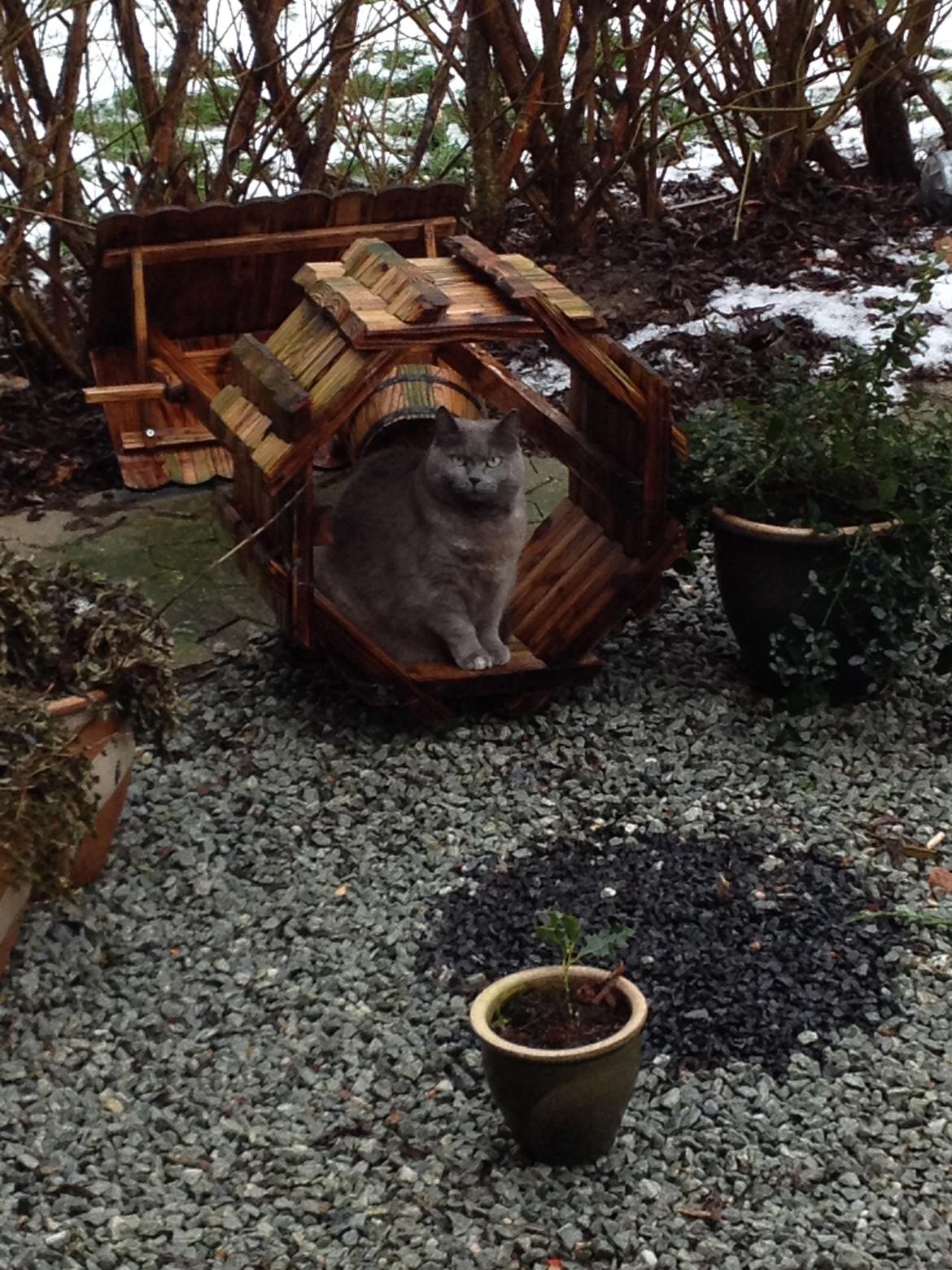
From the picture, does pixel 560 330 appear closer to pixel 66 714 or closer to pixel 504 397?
pixel 504 397

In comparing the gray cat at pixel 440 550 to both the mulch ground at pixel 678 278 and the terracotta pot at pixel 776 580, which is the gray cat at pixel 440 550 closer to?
the terracotta pot at pixel 776 580

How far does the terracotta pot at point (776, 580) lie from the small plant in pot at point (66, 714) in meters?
1.52

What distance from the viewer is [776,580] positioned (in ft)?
13.0

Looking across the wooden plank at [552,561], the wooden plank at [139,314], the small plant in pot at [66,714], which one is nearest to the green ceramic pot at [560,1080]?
the small plant in pot at [66,714]

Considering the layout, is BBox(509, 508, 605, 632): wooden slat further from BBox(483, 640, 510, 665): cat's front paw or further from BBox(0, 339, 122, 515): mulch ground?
BBox(0, 339, 122, 515): mulch ground

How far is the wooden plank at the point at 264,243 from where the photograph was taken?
17.1 feet

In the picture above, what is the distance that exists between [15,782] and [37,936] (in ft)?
1.47

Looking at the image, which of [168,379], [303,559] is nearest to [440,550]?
[303,559]

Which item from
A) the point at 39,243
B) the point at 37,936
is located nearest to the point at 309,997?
the point at 37,936

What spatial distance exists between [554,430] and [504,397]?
0.29m

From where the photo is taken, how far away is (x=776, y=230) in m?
7.16

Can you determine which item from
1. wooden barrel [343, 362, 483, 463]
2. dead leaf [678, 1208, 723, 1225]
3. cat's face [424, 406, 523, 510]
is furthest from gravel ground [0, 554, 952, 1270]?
wooden barrel [343, 362, 483, 463]

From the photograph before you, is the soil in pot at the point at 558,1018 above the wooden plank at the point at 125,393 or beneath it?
beneath

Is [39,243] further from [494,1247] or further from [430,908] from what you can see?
[494,1247]
